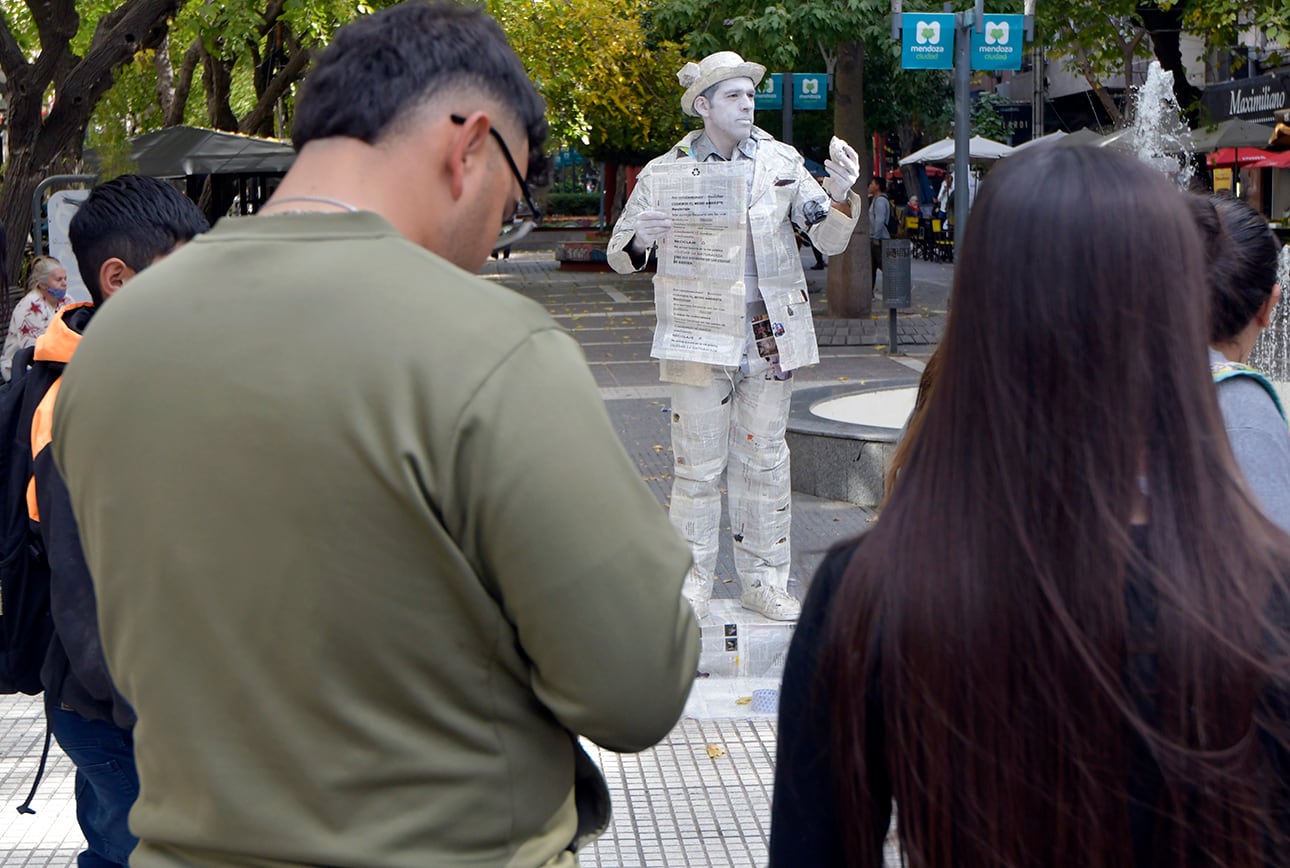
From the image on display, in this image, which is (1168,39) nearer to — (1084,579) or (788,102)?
(788,102)

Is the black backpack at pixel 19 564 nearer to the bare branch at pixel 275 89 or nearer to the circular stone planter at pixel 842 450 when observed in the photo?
the circular stone planter at pixel 842 450

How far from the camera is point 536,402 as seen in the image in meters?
1.39

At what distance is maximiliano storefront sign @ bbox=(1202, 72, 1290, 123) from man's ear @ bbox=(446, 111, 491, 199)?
23713 millimetres

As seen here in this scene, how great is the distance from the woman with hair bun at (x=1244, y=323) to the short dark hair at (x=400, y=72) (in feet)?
4.89

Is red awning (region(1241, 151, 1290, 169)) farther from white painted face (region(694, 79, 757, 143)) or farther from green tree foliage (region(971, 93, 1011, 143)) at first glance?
white painted face (region(694, 79, 757, 143))

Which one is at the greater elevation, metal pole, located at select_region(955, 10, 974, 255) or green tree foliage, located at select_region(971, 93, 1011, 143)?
metal pole, located at select_region(955, 10, 974, 255)

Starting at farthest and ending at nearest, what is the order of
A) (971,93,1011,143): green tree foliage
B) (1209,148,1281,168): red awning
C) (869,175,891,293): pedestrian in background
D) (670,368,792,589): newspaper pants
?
(971,93,1011,143): green tree foliage, (869,175,891,293): pedestrian in background, (1209,148,1281,168): red awning, (670,368,792,589): newspaper pants

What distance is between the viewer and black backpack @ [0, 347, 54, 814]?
2699 millimetres

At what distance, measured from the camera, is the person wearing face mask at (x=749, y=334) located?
207 inches

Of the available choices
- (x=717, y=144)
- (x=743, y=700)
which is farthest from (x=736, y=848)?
(x=717, y=144)

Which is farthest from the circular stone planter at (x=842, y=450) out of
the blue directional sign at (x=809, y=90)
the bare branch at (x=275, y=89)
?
the bare branch at (x=275, y=89)

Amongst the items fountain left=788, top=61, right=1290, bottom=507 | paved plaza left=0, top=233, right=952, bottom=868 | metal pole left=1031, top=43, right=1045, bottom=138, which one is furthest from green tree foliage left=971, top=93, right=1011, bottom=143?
paved plaza left=0, top=233, right=952, bottom=868

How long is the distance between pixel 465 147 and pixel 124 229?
1486 millimetres

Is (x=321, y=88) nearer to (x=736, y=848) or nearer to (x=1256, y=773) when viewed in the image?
(x=1256, y=773)
